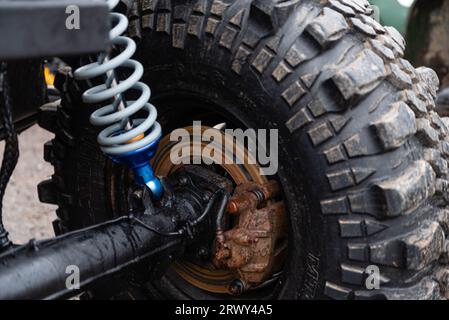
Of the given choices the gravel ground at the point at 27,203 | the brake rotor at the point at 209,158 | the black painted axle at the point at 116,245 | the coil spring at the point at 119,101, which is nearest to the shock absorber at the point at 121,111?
the coil spring at the point at 119,101

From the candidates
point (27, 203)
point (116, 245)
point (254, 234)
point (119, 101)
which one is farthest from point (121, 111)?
point (27, 203)

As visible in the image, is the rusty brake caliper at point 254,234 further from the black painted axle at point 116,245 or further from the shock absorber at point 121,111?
the shock absorber at point 121,111

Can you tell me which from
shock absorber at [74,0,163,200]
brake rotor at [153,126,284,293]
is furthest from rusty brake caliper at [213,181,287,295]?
shock absorber at [74,0,163,200]

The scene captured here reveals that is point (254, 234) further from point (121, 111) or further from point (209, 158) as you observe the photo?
point (121, 111)

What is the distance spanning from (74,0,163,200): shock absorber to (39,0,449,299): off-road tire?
0.18 metres

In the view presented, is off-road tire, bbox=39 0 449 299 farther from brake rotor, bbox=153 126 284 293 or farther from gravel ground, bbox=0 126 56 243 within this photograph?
gravel ground, bbox=0 126 56 243

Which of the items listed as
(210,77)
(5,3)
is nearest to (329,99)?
(210,77)

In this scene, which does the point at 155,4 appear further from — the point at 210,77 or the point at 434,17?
the point at 434,17

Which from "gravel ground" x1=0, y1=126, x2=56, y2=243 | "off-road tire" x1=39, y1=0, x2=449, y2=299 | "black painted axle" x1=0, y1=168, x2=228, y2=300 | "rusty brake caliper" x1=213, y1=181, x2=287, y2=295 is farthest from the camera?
"gravel ground" x1=0, y1=126, x2=56, y2=243

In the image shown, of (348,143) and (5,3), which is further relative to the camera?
(348,143)

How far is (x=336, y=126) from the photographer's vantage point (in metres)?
1.44

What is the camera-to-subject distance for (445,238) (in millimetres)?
1567

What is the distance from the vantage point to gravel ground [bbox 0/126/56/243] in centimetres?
357
